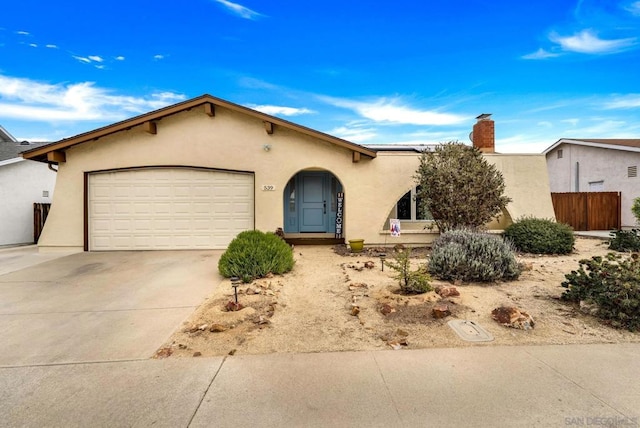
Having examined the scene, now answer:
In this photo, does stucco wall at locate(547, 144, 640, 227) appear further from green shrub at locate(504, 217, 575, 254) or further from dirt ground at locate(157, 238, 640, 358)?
dirt ground at locate(157, 238, 640, 358)

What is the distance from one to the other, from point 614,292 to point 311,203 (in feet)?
30.8

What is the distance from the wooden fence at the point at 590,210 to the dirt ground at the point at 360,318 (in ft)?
36.7

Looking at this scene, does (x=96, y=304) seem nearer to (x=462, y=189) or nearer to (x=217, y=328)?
(x=217, y=328)

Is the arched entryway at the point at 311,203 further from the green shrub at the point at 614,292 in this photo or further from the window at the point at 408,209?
the green shrub at the point at 614,292

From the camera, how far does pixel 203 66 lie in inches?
519

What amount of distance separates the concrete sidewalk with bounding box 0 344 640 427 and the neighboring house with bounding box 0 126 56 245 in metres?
12.9

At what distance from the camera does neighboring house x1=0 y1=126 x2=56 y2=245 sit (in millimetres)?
12180

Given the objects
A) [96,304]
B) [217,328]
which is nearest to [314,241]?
[96,304]

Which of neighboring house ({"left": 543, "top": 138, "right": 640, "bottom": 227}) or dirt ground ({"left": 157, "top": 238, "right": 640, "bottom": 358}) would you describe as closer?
dirt ground ({"left": 157, "top": 238, "right": 640, "bottom": 358})

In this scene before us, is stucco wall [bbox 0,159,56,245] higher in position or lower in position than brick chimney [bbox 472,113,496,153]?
lower

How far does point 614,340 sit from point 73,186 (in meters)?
13.2

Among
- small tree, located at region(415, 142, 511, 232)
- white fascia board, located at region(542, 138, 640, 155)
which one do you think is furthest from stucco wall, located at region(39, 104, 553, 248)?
white fascia board, located at region(542, 138, 640, 155)

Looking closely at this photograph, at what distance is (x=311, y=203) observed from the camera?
1243cm

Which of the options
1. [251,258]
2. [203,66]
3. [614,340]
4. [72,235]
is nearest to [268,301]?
[251,258]
